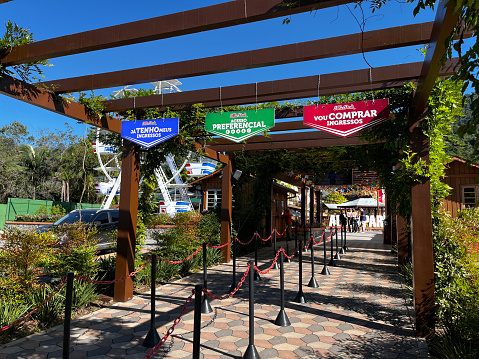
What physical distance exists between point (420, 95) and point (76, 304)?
250 inches

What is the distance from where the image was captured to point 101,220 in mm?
13055

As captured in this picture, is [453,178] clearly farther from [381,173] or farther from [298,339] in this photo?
[298,339]

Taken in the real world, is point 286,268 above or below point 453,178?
below

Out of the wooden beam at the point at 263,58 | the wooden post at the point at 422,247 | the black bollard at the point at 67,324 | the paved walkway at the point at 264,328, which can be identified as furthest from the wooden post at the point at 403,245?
the black bollard at the point at 67,324

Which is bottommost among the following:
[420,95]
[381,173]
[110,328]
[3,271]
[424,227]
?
[110,328]

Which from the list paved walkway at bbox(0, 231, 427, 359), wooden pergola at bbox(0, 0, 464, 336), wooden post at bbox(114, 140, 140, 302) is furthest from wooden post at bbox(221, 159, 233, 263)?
wooden post at bbox(114, 140, 140, 302)

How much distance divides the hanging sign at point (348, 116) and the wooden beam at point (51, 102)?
154 inches

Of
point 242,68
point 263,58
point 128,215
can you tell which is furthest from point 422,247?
point 128,215

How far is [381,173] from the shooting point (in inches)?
319

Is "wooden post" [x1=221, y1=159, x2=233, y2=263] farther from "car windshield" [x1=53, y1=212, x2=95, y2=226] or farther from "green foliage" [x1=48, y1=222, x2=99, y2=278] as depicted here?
"green foliage" [x1=48, y1=222, x2=99, y2=278]

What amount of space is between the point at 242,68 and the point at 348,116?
6.02ft

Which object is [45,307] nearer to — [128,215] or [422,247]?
[128,215]

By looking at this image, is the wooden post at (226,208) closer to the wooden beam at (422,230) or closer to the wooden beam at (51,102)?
the wooden beam at (51,102)

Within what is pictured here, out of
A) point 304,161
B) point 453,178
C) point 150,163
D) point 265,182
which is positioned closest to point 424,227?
point 150,163
